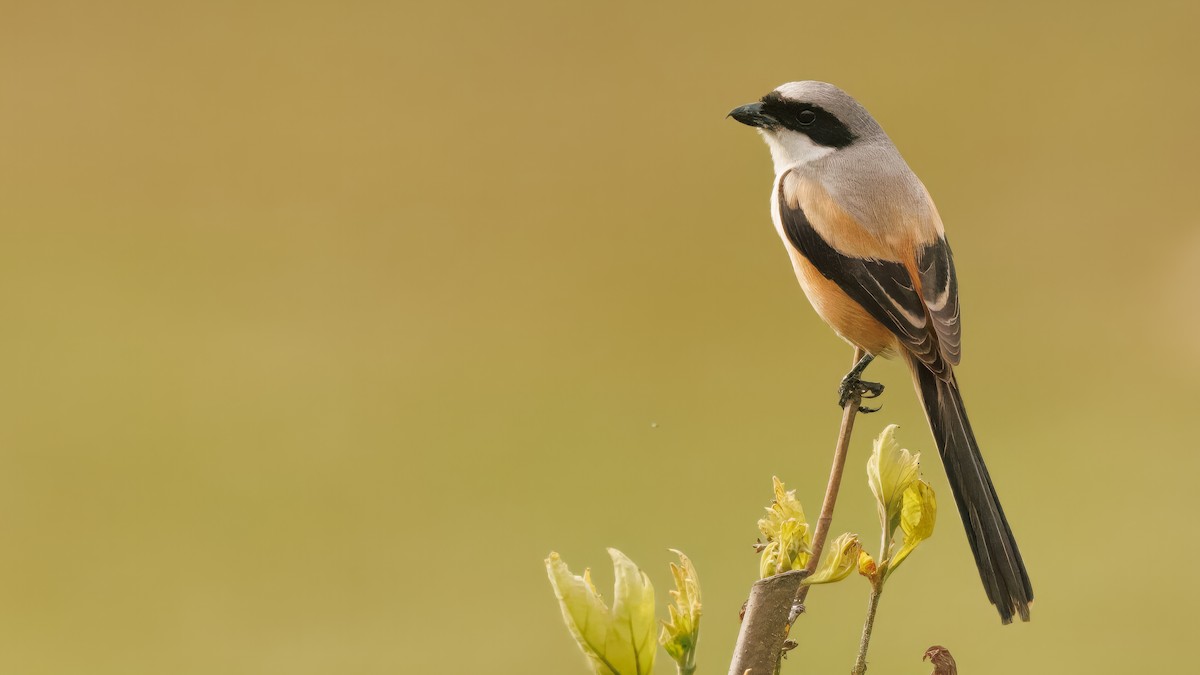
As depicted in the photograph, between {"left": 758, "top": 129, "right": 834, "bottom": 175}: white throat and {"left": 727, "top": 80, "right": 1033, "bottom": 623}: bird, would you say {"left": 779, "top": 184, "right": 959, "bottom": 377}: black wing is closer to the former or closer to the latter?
{"left": 727, "top": 80, "right": 1033, "bottom": 623}: bird

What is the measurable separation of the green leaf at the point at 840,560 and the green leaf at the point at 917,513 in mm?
62

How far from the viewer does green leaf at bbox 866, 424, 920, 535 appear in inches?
21.8

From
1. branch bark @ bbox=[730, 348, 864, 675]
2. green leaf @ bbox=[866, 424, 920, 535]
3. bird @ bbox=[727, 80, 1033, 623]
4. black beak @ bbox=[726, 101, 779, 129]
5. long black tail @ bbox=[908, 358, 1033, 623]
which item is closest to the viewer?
branch bark @ bbox=[730, 348, 864, 675]

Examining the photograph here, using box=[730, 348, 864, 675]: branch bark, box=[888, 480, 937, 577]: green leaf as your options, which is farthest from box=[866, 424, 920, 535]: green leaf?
box=[730, 348, 864, 675]: branch bark

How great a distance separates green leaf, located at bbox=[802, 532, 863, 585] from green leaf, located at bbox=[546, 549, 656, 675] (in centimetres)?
8

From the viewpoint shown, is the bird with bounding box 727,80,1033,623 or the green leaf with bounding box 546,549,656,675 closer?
the green leaf with bounding box 546,549,656,675

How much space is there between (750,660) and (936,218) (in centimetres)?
103

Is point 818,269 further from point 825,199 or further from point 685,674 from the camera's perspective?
point 685,674

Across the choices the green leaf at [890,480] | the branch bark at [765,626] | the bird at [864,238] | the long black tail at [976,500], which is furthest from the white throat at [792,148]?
the branch bark at [765,626]

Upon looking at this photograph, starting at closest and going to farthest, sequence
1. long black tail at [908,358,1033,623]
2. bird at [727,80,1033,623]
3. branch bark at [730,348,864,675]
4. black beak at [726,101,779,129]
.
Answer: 1. branch bark at [730,348,864,675]
2. long black tail at [908,358,1033,623]
3. bird at [727,80,1033,623]
4. black beak at [726,101,779,129]

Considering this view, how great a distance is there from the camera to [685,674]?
0.51 m

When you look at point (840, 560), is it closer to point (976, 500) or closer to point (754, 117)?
point (976, 500)

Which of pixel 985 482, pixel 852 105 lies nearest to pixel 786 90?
pixel 852 105

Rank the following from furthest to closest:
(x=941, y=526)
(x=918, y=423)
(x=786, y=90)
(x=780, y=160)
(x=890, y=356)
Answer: (x=918, y=423) → (x=941, y=526) → (x=780, y=160) → (x=786, y=90) → (x=890, y=356)
